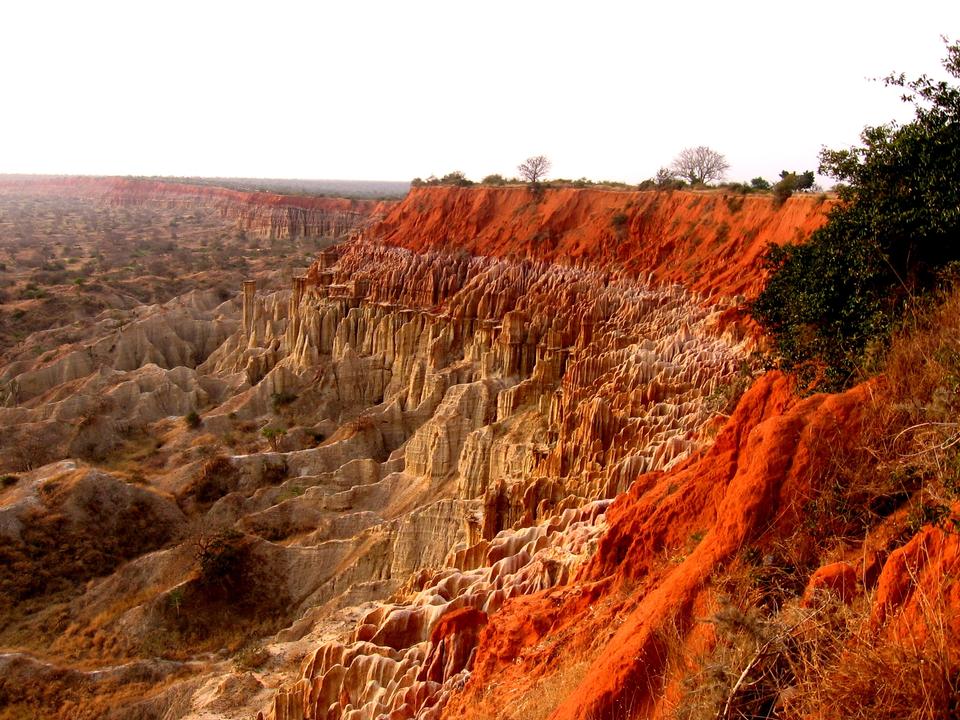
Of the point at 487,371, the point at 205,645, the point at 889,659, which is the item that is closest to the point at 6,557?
the point at 205,645

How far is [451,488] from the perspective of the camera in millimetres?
22750

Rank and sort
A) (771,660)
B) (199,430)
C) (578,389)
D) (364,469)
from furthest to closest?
(199,430) < (364,469) < (578,389) < (771,660)

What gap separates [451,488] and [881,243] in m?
14.7

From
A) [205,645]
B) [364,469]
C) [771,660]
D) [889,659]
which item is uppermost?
[889,659]

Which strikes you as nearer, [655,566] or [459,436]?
[655,566]

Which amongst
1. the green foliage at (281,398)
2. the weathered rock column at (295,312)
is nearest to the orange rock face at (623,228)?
the weathered rock column at (295,312)

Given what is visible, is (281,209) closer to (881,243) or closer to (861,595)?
(881,243)

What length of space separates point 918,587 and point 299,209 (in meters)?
85.1

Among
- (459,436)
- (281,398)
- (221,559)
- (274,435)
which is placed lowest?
(221,559)

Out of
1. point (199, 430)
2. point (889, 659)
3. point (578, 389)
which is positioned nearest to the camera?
point (889, 659)

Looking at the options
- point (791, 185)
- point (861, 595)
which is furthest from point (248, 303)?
point (861, 595)

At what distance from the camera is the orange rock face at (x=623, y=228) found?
22141 mm

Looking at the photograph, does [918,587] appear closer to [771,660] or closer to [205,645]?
[771,660]

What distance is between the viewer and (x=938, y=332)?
8.73 meters
